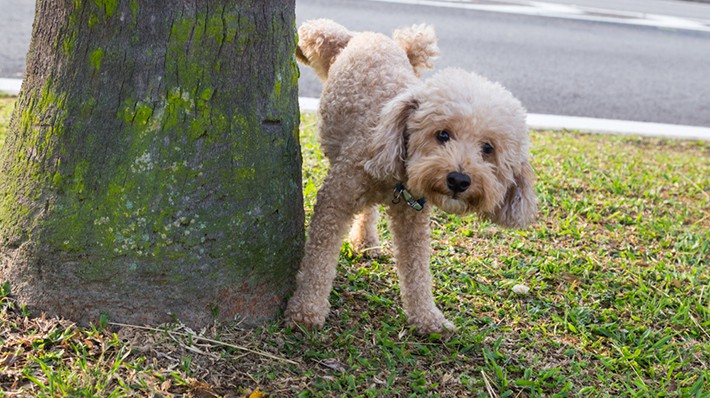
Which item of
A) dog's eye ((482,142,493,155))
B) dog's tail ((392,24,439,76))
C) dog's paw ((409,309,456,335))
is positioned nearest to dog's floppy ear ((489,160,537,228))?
dog's eye ((482,142,493,155))

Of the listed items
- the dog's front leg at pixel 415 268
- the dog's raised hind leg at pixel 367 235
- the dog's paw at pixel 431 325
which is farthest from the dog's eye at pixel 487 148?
the dog's raised hind leg at pixel 367 235

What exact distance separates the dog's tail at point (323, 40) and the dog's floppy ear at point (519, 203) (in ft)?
→ 4.88

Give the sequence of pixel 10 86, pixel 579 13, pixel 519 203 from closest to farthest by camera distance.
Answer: pixel 519 203 → pixel 10 86 → pixel 579 13

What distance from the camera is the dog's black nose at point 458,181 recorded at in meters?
2.86

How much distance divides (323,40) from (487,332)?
6.30 ft

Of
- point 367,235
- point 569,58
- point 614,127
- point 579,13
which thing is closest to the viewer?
point 367,235

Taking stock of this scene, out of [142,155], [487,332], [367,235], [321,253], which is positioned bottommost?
[487,332]

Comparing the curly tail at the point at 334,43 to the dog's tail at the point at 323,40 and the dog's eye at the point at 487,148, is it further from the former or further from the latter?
the dog's eye at the point at 487,148

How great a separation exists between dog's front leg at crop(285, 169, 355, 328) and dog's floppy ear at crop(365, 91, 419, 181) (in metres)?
0.23

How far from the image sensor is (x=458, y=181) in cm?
286

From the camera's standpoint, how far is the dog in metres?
2.95

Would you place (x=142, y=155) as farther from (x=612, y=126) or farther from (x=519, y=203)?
(x=612, y=126)

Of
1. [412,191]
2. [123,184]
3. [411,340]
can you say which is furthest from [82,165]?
[411,340]

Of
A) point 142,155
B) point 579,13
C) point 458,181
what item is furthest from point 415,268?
point 579,13
